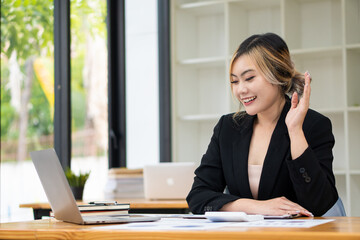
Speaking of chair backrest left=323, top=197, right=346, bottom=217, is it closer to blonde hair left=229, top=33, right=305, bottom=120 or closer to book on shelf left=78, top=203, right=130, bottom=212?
blonde hair left=229, top=33, right=305, bottom=120

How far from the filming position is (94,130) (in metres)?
6.80

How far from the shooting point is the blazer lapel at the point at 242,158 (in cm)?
215

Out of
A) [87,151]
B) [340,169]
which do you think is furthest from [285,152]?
[87,151]

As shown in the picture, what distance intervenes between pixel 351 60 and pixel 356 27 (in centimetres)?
28

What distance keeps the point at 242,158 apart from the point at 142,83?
10.0 ft

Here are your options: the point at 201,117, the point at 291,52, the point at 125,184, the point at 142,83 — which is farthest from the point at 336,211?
the point at 142,83

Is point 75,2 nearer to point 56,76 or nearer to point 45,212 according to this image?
point 56,76

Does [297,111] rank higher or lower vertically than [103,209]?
higher

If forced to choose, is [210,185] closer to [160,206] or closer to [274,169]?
[274,169]

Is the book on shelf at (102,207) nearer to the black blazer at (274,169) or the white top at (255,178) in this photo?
the black blazer at (274,169)

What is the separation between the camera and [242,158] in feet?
7.16

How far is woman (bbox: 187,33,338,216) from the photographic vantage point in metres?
1.97

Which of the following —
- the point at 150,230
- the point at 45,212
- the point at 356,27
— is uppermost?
the point at 356,27

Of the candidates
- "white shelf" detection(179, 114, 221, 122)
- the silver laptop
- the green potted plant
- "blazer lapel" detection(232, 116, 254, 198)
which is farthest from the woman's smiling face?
"white shelf" detection(179, 114, 221, 122)
